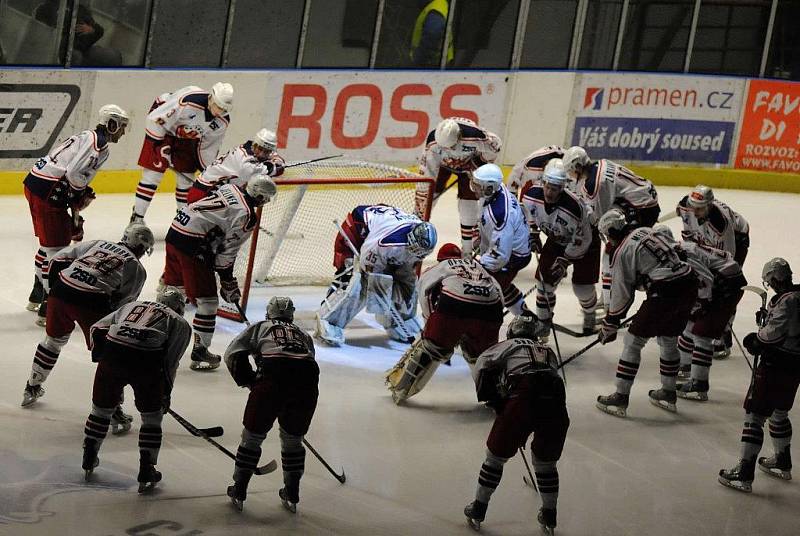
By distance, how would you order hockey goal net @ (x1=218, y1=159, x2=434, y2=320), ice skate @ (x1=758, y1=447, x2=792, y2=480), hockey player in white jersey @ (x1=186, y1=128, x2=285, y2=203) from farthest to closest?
hockey goal net @ (x1=218, y1=159, x2=434, y2=320) < hockey player in white jersey @ (x1=186, y1=128, x2=285, y2=203) < ice skate @ (x1=758, y1=447, x2=792, y2=480)

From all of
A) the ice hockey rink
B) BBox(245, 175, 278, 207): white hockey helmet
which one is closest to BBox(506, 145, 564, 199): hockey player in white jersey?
the ice hockey rink

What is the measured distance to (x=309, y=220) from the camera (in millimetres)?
9094

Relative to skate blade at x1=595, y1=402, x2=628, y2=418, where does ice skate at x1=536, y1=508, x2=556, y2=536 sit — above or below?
below

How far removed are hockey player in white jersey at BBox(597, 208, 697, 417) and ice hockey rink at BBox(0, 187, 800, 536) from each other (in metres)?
0.41

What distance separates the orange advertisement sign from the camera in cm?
1372

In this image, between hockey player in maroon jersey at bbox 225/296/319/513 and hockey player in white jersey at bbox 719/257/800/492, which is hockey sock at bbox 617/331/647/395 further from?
hockey player in maroon jersey at bbox 225/296/319/513

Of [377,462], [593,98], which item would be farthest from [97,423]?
[593,98]

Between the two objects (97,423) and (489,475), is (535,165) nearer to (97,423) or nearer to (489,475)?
(489,475)

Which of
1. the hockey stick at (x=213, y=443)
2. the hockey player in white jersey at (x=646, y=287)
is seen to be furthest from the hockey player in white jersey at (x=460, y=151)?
the hockey stick at (x=213, y=443)

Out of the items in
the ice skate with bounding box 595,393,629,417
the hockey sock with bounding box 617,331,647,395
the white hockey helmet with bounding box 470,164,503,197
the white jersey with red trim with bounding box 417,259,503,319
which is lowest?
the ice skate with bounding box 595,393,629,417

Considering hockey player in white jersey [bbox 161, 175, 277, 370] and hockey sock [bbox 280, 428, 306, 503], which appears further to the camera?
hockey player in white jersey [bbox 161, 175, 277, 370]

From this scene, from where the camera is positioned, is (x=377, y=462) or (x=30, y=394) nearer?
(x=377, y=462)

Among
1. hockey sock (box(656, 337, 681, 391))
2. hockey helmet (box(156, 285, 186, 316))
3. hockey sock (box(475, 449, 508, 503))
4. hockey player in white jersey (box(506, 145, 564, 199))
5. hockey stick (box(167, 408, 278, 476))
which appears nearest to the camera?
hockey sock (box(475, 449, 508, 503))

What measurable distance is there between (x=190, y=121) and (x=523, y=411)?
474cm
